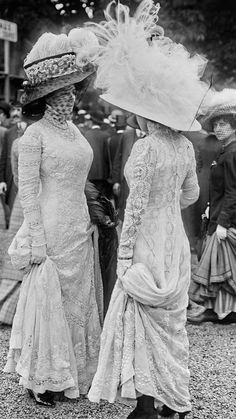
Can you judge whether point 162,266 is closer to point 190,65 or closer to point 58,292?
point 58,292

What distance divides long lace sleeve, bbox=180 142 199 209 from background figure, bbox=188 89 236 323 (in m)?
1.63

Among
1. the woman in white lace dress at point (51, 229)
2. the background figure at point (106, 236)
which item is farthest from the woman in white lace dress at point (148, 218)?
the background figure at point (106, 236)

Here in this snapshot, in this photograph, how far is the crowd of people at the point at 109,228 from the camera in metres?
2.91

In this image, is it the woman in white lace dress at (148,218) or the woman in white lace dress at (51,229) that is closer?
the woman in white lace dress at (148,218)

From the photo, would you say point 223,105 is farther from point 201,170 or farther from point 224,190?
point 201,170

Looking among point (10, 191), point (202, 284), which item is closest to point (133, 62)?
point (202, 284)

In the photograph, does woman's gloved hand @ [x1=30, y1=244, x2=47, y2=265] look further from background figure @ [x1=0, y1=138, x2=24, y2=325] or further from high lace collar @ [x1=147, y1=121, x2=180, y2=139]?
background figure @ [x1=0, y1=138, x2=24, y2=325]

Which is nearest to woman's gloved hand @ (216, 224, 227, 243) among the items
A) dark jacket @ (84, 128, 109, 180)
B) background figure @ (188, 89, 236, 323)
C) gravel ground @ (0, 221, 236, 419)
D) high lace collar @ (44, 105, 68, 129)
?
background figure @ (188, 89, 236, 323)

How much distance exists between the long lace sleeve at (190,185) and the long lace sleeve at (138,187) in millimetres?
289

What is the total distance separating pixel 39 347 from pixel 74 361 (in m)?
0.24

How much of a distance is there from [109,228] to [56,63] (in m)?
0.99

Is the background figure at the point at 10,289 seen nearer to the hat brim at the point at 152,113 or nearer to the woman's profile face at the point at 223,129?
the woman's profile face at the point at 223,129

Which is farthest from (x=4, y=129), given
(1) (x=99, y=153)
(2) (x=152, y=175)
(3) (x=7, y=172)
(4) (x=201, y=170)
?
(2) (x=152, y=175)

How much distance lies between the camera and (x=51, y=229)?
10.9ft
